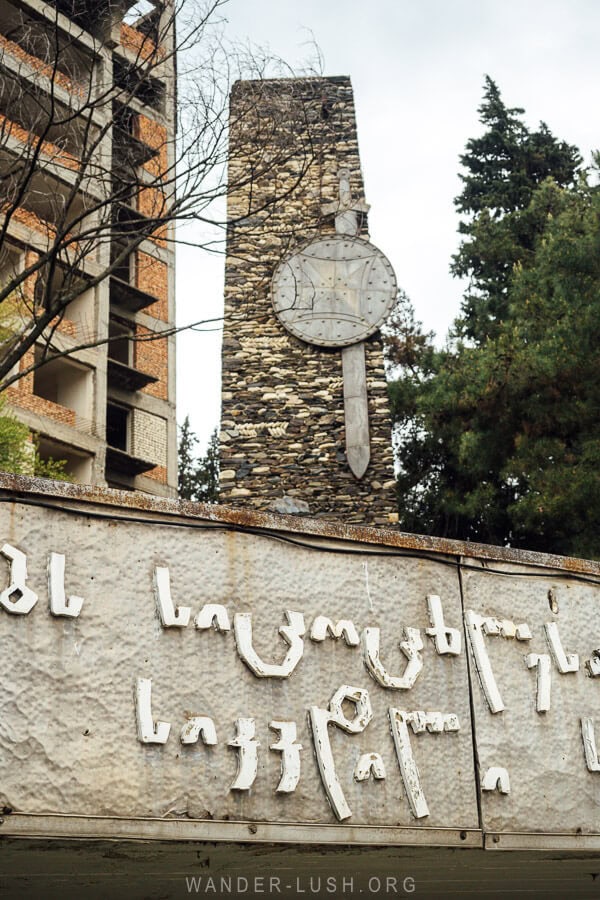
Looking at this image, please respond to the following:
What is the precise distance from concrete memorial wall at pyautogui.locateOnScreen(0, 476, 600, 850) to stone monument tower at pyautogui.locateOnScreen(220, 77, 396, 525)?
1034cm

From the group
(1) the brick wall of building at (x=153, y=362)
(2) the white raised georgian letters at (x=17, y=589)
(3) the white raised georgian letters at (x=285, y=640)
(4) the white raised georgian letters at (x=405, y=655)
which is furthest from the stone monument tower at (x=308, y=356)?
(1) the brick wall of building at (x=153, y=362)

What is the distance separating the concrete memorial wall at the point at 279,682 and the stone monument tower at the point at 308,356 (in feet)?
33.9

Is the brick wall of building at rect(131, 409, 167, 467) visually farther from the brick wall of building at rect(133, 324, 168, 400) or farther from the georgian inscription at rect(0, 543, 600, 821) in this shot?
the georgian inscription at rect(0, 543, 600, 821)

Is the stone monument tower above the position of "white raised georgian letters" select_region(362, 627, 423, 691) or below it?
above

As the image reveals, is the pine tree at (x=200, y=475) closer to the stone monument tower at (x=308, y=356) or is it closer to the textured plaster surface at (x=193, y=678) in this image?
the stone monument tower at (x=308, y=356)

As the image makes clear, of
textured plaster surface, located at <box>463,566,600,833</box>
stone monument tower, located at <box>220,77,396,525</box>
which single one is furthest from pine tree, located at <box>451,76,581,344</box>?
textured plaster surface, located at <box>463,566,600,833</box>

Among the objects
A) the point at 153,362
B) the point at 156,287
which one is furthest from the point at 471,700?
the point at 156,287

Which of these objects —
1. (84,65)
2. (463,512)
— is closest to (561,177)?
(463,512)

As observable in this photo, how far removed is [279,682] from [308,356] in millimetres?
12165

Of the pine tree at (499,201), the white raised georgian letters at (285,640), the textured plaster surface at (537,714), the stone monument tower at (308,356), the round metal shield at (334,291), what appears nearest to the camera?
the white raised georgian letters at (285,640)

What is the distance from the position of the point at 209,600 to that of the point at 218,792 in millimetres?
681

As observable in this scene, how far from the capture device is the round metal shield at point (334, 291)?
16422mm

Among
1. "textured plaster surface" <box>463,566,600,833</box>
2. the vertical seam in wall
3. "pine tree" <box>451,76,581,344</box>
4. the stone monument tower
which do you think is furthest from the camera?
"pine tree" <box>451,76,581,344</box>

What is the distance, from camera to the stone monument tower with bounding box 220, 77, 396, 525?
15500mm
